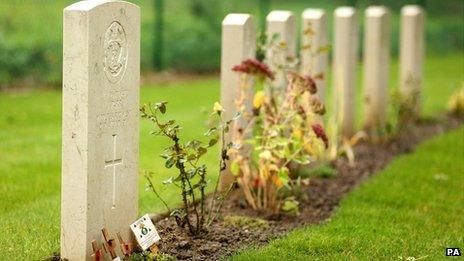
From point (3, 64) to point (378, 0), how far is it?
36.3 feet

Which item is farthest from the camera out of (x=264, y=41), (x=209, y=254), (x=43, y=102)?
(x=43, y=102)

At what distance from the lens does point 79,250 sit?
554 cm

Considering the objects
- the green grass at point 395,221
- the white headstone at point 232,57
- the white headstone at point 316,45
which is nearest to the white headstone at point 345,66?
the white headstone at point 316,45

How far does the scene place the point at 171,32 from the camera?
16453 millimetres

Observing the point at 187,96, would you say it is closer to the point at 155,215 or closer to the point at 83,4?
the point at 155,215

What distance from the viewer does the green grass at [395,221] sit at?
6289 mm

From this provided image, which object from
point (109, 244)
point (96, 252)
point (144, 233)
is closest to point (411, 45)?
point (144, 233)

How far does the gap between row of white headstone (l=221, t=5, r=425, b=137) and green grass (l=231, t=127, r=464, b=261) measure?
976mm

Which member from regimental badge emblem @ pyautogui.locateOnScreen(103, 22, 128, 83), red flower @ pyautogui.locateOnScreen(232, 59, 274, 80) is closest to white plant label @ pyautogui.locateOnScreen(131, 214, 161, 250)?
regimental badge emblem @ pyautogui.locateOnScreen(103, 22, 128, 83)

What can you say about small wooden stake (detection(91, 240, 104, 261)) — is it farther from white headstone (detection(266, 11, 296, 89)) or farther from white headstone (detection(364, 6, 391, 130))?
white headstone (detection(364, 6, 391, 130))

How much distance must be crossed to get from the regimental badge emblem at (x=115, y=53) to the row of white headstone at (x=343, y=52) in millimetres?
1970

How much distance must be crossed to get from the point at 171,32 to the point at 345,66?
6.50m

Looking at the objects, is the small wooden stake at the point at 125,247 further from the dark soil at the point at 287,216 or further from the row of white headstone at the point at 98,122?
the dark soil at the point at 287,216

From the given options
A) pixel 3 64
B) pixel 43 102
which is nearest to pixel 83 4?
pixel 43 102
